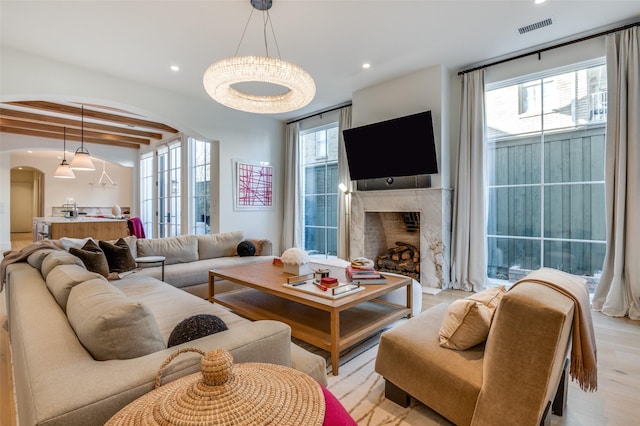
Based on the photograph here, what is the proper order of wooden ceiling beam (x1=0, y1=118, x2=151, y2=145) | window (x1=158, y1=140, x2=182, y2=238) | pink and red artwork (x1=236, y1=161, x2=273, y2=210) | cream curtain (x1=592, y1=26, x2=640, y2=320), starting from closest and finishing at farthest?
cream curtain (x1=592, y1=26, x2=640, y2=320) → pink and red artwork (x1=236, y1=161, x2=273, y2=210) → wooden ceiling beam (x1=0, y1=118, x2=151, y2=145) → window (x1=158, y1=140, x2=182, y2=238)

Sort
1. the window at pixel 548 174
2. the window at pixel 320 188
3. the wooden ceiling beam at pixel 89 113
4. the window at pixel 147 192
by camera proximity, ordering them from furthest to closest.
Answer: the window at pixel 147 192 → the window at pixel 320 188 → the wooden ceiling beam at pixel 89 113 → the window at pixel 548 174

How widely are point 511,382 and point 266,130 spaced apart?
5.68 metres

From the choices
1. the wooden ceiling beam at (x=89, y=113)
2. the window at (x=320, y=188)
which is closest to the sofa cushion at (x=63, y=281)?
the window at (x=320, y=188)

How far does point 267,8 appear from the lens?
2.80 m

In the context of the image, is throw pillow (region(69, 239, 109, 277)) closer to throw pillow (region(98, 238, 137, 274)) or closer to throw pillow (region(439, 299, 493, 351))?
throw pillow (region(98, 238, 137, 274))

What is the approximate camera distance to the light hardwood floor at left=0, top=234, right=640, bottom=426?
65.4 inches

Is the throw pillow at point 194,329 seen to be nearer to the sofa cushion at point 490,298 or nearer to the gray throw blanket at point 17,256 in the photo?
the sofa cushion at point 490,298

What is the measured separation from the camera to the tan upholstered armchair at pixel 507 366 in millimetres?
1221

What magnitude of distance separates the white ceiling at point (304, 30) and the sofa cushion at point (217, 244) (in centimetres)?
223

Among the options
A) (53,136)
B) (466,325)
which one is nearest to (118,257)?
(466,325)

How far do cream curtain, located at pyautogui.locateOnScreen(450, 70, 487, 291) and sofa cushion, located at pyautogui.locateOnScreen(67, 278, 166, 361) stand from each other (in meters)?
3.80

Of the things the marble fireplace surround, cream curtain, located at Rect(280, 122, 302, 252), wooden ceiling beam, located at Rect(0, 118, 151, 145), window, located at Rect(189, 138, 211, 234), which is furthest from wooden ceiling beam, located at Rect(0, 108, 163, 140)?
the marble fireplace surround

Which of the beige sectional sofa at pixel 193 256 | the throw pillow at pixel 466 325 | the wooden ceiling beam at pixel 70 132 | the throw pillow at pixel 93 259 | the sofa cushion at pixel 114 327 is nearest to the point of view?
the sofa cushion at pixel 114 327

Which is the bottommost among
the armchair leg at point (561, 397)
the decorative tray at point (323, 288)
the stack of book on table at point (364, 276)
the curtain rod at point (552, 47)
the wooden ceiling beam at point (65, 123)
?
the armchair leg at point (561, 397)
